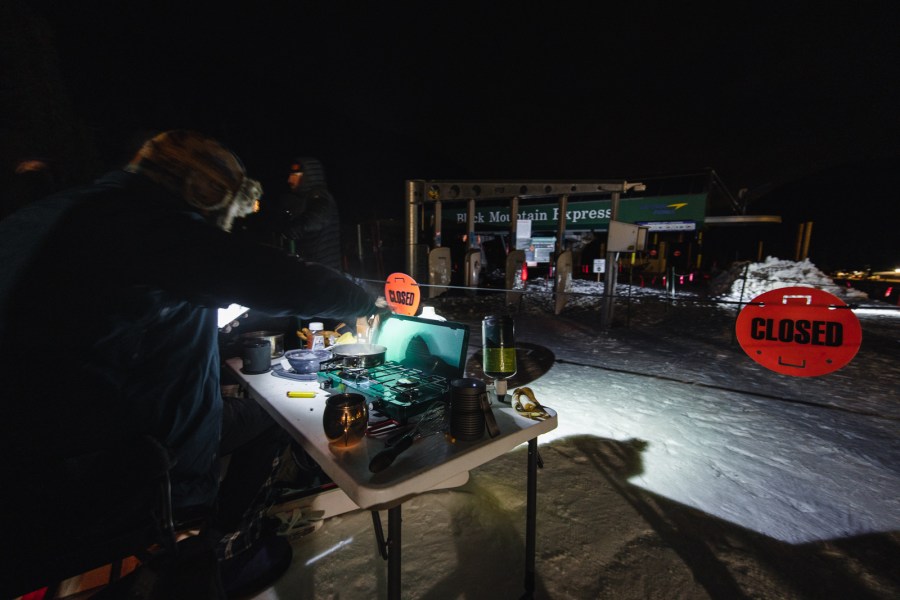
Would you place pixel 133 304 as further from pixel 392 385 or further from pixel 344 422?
pixel 392 385

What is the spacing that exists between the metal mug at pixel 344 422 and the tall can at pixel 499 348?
0.84m

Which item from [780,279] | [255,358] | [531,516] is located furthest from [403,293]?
[780,279]

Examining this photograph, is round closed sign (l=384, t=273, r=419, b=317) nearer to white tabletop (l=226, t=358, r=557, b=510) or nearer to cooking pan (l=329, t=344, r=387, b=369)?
cooking pan (l=329, t=344, r=387, b=369)

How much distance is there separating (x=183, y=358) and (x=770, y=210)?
56432mm

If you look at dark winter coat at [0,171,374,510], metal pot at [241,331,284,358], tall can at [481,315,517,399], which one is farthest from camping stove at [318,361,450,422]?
metal pot at [241,331,284,358]

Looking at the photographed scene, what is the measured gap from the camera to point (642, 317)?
10.5 m

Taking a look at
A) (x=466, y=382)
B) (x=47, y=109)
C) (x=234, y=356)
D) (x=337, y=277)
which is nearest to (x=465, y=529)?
(x=466, y=382)

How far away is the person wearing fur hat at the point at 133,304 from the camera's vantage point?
3.82 ft

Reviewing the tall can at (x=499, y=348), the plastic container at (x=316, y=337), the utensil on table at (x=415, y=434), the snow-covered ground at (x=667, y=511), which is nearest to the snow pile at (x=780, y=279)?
the snow-covered ground at (x=667, y=511)

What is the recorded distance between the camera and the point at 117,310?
1.30 meters

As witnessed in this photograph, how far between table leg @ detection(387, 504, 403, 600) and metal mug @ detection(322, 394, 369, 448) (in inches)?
12.1

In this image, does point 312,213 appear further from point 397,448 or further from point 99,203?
point 397,448

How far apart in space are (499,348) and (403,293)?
11.0 ft

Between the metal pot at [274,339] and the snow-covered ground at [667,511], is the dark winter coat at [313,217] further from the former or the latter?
the snow-covered ground at [667,511]
